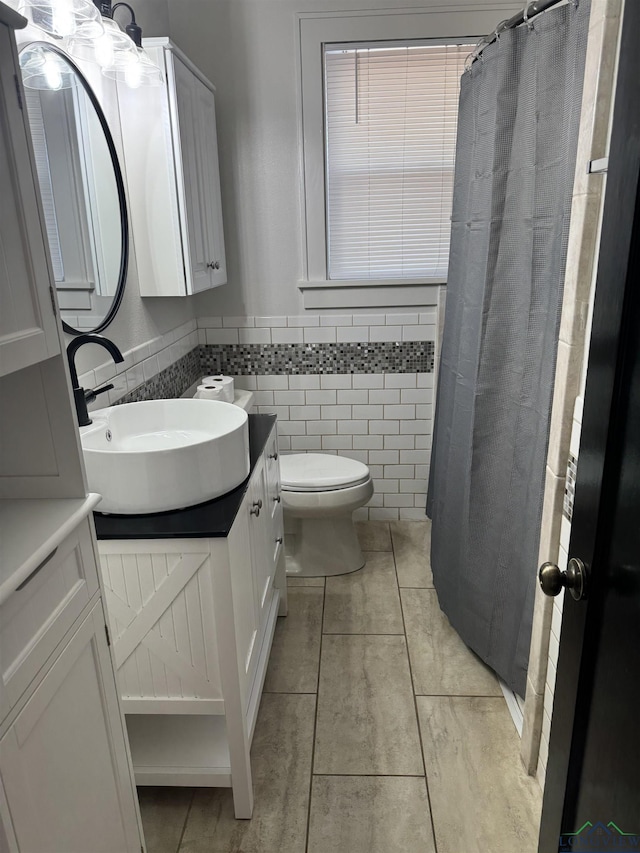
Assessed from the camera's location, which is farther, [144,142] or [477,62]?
[144,142]

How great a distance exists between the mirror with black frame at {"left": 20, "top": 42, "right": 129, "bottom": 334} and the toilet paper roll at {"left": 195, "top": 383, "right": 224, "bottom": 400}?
59 cm

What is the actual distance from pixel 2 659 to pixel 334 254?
253 cm

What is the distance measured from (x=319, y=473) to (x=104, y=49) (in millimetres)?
1760

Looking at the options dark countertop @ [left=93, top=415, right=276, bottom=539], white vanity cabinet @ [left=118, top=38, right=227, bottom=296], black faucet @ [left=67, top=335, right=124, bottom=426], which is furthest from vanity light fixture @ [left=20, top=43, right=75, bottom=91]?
dark countertop @ [left=93, top=415, right=276, bottom=539]

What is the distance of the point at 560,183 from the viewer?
5.21ft

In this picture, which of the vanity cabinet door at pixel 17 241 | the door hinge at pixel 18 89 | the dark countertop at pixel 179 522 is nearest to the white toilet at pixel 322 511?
the dark countertop at pixel 179 522

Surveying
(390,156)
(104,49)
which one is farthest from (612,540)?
(390,156)

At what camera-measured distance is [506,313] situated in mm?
1858

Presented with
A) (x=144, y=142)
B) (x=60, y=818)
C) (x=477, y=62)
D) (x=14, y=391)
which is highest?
(x=477, y=62)

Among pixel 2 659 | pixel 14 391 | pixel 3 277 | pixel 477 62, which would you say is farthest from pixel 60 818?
pixel 477 62

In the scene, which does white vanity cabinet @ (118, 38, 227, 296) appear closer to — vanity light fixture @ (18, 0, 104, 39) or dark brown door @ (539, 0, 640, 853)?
vanity light fixture @ (18, 0, 104, 39)

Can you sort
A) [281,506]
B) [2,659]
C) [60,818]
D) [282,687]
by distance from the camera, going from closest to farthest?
[2,659]
[60,818]
[282,687]
[281,506]

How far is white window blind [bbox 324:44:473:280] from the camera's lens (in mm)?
2766

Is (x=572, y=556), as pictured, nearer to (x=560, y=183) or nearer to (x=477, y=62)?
(x=560, y=183)
